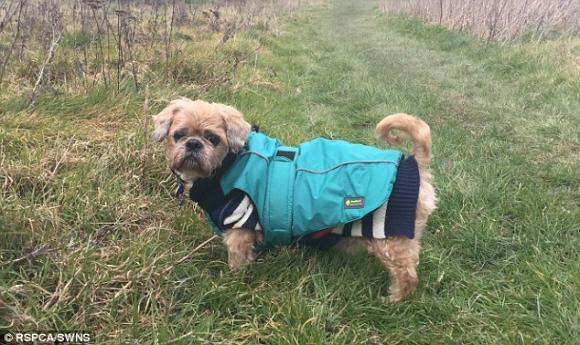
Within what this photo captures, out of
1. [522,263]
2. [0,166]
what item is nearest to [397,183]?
[522,263]

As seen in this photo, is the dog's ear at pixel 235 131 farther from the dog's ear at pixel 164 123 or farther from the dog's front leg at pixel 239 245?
the dog's front leg at pixel 239 245

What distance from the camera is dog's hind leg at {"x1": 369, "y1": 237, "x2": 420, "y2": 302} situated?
2.95 meters

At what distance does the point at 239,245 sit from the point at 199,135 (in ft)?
2.51

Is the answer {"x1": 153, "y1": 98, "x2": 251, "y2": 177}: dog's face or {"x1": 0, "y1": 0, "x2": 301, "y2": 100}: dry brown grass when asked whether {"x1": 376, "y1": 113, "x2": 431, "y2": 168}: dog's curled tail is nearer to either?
{"x1": 153, "y1": 98, "x2": 251, "y2": 177}: dog's face

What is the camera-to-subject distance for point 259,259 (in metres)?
3.30

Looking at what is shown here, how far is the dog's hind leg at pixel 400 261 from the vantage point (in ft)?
9.69

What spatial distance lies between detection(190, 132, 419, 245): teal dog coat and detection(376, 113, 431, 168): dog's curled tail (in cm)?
13

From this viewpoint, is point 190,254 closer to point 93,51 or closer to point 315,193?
point 315,193

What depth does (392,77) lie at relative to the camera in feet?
30.8

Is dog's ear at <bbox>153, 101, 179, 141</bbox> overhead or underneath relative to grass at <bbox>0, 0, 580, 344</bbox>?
overhead

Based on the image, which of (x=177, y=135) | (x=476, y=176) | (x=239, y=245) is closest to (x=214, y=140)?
(x=177, y=135)

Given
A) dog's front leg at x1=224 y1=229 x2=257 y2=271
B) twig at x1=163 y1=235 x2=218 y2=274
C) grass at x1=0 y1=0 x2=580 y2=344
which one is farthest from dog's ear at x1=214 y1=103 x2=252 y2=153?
grass at x1=0 y1=0 x2=580 y2=344

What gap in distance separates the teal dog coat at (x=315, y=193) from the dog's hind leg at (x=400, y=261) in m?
0.07

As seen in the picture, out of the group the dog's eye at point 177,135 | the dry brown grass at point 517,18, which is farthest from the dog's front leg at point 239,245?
the dry brown grass at point 517,18
